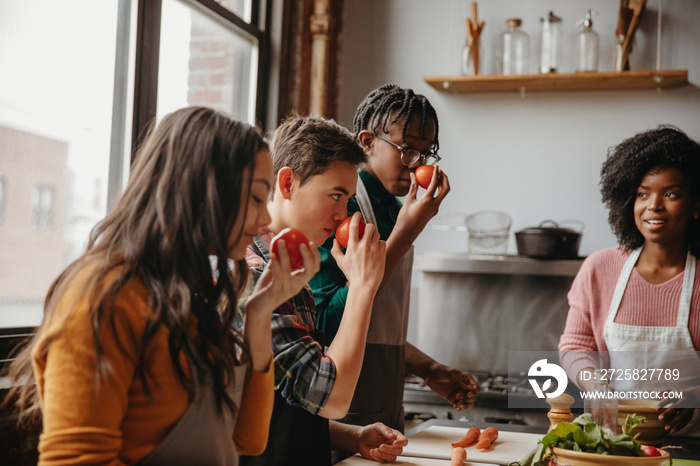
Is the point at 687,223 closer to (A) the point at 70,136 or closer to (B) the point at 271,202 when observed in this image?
(B) the point at 271,202

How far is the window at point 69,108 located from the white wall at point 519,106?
3.81ft

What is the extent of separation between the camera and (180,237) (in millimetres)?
874

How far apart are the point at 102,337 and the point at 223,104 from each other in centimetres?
241

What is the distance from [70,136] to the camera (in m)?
2.12

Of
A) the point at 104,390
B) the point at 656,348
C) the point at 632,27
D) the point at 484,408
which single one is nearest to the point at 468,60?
the point at 632,27

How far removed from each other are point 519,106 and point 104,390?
10.1ft

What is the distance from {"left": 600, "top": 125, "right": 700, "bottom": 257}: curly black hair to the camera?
2133 millimetres

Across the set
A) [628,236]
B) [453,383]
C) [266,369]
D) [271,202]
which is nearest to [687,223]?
[628,236]

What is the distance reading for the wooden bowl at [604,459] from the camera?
3.83 feet

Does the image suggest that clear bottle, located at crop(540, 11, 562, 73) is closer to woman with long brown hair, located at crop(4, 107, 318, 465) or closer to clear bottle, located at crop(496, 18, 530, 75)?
clear bottle, located at crop(496, 18, 530, 75)

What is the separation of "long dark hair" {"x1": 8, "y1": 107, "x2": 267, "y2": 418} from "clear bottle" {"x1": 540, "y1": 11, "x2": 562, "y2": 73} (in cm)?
268

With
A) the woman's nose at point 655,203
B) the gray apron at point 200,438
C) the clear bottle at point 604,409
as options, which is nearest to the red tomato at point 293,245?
the gray apron at point 200,438

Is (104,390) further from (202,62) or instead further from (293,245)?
(202,62)

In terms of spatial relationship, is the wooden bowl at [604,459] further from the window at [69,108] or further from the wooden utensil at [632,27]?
the wooden utensil at [632,27]
